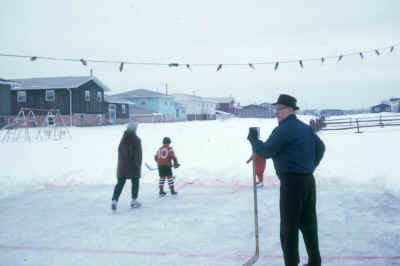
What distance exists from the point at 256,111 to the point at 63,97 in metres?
73.9

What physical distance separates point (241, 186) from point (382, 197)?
354 cm

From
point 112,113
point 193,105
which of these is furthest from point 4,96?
point 193,105

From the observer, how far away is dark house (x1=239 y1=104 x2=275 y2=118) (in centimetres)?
10681

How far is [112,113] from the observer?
49938mm

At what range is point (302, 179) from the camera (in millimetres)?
3744

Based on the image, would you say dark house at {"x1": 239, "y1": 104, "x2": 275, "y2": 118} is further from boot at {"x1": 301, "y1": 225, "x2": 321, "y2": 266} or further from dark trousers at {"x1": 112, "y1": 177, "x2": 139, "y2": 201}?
boot at {"x1": 301, "y1": 225, "x2": 321, "y2": 266}

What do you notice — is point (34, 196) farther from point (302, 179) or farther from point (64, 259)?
point (302, 179)

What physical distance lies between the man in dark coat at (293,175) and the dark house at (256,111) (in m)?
104

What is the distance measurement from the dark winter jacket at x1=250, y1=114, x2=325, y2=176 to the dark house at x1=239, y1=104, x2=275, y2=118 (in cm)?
10420

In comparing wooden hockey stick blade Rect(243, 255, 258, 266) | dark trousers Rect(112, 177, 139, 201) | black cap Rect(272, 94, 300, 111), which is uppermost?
black cap Rect(272, 94, 300, 111)

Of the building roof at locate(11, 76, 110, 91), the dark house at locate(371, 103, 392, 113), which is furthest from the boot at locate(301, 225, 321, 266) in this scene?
the dark house at locate(371, 103, 392, 113)

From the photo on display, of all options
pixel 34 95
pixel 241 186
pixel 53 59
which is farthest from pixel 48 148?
pixel 34 95

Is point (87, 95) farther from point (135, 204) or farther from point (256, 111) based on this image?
point (256, 111)

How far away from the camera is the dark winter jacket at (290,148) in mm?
3727
